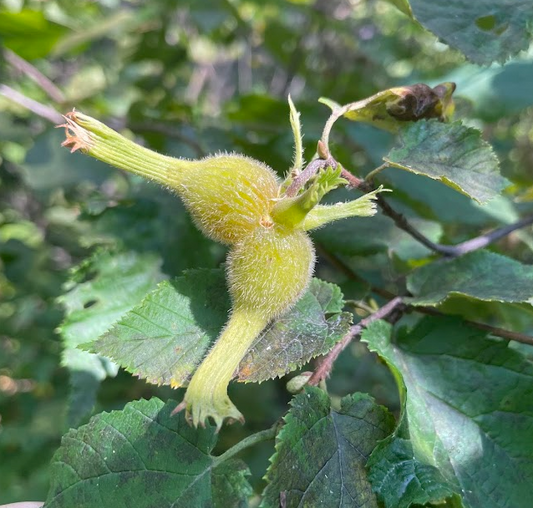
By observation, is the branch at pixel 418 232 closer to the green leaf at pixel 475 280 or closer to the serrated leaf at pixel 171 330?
the green leaf at pixel 475 280

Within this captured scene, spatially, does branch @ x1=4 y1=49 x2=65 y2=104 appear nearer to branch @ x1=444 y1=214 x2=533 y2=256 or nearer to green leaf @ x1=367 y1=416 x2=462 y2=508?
branch @ x1=444 y1=214 x2=533 y2=256

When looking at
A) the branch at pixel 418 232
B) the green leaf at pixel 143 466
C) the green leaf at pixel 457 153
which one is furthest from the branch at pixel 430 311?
the green leaf at pixel 143 466

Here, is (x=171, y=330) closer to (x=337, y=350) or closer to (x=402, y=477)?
(x=337, y=350)

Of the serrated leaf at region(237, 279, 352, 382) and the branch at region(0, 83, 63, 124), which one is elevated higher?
the serrated leaf at region(237, 279, 352, 382)

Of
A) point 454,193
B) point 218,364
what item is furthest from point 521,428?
point 454,193

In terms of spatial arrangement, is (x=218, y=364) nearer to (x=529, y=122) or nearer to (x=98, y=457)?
(x=98, y=457)

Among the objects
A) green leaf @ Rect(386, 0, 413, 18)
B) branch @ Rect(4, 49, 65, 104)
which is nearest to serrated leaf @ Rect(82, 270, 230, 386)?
green leaf @ Rect(386, 0, 413, 18)
